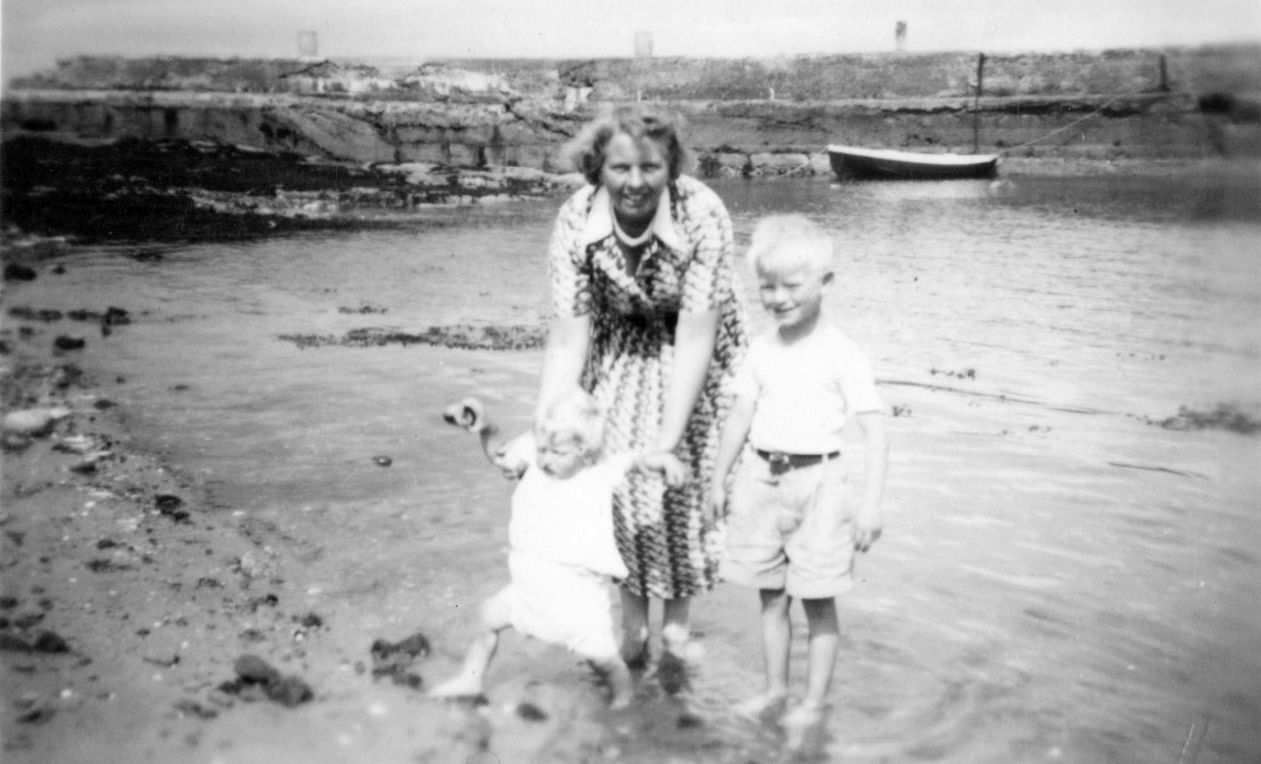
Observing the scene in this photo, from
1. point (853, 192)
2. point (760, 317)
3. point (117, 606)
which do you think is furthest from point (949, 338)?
point (853, 192)

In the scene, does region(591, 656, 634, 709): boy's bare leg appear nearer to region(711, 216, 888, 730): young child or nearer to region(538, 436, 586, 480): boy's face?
region(711, 216, 888, 730): young child

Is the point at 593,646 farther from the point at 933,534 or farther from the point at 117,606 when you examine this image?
the point at 933,534

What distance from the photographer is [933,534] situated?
16.8ft

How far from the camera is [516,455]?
3447mm

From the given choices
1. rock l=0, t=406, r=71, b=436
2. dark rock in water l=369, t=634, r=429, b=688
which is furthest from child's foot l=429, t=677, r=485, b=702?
rock l=0, t=406, r=71, b=436

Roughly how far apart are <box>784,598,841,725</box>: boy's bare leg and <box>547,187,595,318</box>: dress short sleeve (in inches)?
45.6

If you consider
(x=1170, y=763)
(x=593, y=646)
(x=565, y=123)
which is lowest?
(x=1170, y=763)

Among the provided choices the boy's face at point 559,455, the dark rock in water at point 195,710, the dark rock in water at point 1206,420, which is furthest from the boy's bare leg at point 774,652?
the dark rock in water at point 1206,420

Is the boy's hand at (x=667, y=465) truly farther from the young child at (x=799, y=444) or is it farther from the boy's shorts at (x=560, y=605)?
the boy's shorts at (x=560, y=605)

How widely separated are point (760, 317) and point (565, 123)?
2630 centimetres

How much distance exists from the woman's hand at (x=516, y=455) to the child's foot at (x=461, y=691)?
2.22 ft

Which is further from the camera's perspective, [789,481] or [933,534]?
[933,534]

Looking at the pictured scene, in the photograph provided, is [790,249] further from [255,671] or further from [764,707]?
[255,671]

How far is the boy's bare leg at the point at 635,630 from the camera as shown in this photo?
152 inches
